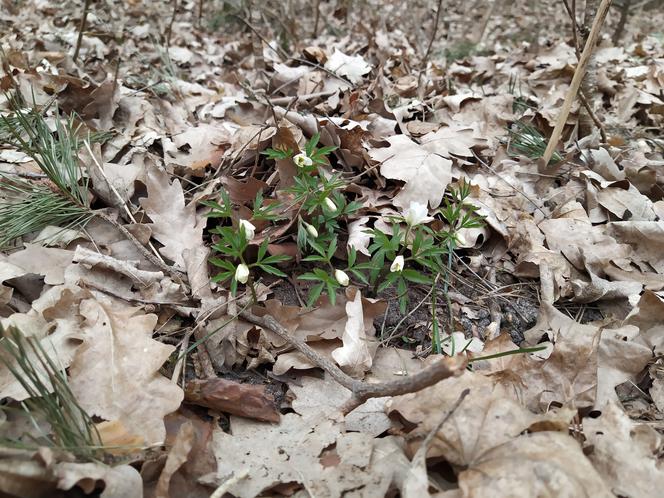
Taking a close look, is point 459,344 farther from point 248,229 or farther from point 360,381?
point 248,229

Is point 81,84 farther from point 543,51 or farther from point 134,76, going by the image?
point 543,51

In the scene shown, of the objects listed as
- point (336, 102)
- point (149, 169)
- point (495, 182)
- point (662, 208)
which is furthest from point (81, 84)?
point (662, 208)

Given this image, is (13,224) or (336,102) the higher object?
(336,102)

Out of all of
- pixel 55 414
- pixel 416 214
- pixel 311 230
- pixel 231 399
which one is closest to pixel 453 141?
pixel 416 214

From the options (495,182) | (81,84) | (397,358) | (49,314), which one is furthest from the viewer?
(81,84)

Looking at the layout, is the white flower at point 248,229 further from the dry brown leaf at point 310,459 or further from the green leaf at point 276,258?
the dry brown leaf at point 310,459

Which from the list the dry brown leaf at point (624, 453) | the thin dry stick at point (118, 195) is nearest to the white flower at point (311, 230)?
the thin dry stick at point (118, 195)
